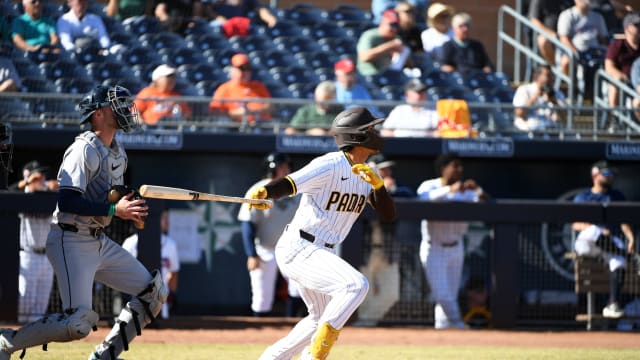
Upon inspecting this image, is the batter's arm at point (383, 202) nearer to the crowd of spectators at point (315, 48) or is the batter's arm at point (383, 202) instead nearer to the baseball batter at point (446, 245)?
the baseball batter at point (446, 245)

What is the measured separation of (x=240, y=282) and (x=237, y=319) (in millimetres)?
764

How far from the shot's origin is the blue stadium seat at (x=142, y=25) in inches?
506

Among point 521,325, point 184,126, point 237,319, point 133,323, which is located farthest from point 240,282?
point 133,323

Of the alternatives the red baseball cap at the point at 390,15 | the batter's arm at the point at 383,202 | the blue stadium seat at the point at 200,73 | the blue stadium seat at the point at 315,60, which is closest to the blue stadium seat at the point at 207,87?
the blue stadium seat at the point at 200,73

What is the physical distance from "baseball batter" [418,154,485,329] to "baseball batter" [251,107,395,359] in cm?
401

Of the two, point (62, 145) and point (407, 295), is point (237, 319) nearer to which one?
point (407, 295)

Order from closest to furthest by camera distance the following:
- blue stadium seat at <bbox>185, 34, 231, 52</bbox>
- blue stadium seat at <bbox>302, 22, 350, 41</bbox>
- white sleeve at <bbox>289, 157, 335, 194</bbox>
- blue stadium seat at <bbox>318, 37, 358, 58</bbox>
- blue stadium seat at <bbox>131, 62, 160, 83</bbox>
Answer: white sleeve at <bbox>289, 157, 335, 194</bbox> < blue stadium seat at <bbox>131, 62, 160, 83</bbox> < blue stadium seat at <bbox>185, 34, 231, 52</bbox> < blue stadium seat at <bbox>318, 37, 358, 58</bbox> < blue stadium seat at <bbox>302, 22, 350, 41</bbox>

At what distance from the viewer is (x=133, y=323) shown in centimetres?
585

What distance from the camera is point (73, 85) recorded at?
1165 centimetres

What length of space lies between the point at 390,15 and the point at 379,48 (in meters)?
0.71

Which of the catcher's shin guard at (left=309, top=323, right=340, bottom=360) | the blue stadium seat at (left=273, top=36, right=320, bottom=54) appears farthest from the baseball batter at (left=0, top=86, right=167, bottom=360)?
the blue stadium seat at (left=273, top=36, right=320, bottom=54)

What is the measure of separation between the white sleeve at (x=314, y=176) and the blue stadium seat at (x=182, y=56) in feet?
23.1

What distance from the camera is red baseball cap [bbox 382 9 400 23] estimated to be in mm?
13109

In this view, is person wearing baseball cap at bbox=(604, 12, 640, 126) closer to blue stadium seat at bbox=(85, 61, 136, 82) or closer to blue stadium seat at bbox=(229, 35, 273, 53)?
blue stadium seat at bbox=(229, 35, 273, 53)
